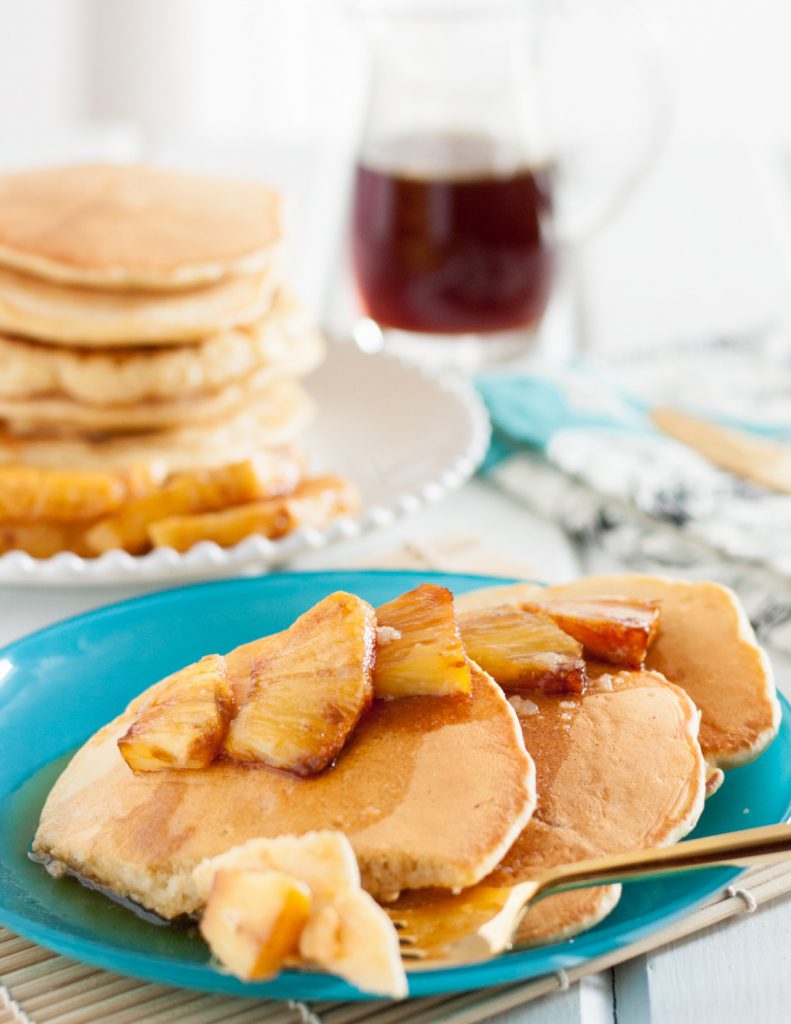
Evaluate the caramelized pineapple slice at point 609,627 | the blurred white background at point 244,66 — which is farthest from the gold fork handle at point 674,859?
the blurred white background at point 244,66

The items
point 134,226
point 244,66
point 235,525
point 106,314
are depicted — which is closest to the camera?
point 235,525

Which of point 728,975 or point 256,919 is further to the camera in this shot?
point 728,975

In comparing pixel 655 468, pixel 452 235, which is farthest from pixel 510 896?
→ pixel 452 235

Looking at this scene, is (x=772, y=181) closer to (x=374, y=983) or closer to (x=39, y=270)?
(x=39, y=270)

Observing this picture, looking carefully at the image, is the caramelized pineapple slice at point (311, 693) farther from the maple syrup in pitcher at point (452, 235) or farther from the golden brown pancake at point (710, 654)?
the maple syrup in pitcher at point (452, 235)

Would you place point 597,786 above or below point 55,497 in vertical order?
above

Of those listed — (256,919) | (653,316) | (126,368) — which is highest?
(256,919)

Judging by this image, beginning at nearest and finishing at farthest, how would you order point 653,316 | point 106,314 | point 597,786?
point 597,786 < point 106,314 < point 653,316

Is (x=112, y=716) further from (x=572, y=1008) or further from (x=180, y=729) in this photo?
(x=572, y=1008)
